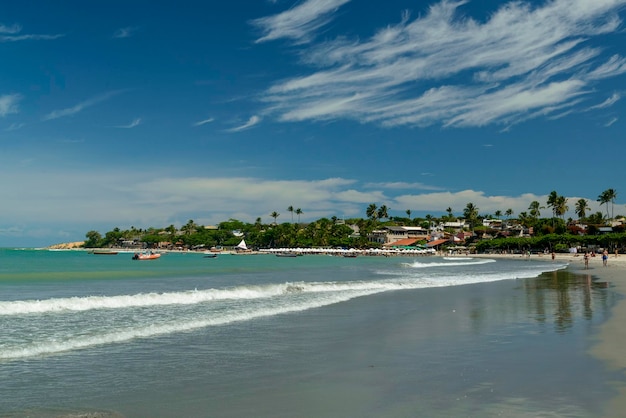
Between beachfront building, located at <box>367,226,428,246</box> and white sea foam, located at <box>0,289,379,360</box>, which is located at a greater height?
beachfront building, located at <box>367,226,428,246</box>

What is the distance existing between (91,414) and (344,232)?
534 feet

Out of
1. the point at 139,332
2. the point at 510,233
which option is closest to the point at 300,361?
the point at 139,332

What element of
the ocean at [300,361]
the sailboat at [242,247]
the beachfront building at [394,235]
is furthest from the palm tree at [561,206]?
the ocean at [300,361]

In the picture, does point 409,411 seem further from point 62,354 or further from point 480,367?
point 62,354

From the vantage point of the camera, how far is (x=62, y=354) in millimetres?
11117

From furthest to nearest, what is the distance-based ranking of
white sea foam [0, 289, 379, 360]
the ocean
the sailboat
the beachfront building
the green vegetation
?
the sailboat → the beachfront building → the green vegetation → white sea foam [0, 289, 379, 360] → the ocean

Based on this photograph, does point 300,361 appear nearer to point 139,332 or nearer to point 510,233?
point 139,332

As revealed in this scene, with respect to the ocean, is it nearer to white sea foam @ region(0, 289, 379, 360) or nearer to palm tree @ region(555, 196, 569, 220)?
white sea foam @ region(0, 289, 379, 360)

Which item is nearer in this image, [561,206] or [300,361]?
[300,361]

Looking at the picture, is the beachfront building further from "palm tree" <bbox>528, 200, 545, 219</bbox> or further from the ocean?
the ocean

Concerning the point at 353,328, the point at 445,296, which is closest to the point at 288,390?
the point at 353,328

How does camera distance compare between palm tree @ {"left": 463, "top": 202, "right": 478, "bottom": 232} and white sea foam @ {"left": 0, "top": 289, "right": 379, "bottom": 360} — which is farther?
palm tree @ {"left": 463, "top": 202, "right": 478, "bottom": 232}

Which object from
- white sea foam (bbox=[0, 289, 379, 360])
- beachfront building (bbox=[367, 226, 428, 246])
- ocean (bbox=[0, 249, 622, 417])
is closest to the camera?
ocean (bbox=[0, 249, 622, 417])

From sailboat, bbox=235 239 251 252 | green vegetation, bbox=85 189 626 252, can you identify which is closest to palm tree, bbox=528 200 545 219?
green vegetation, bbox=85 189 626 252
